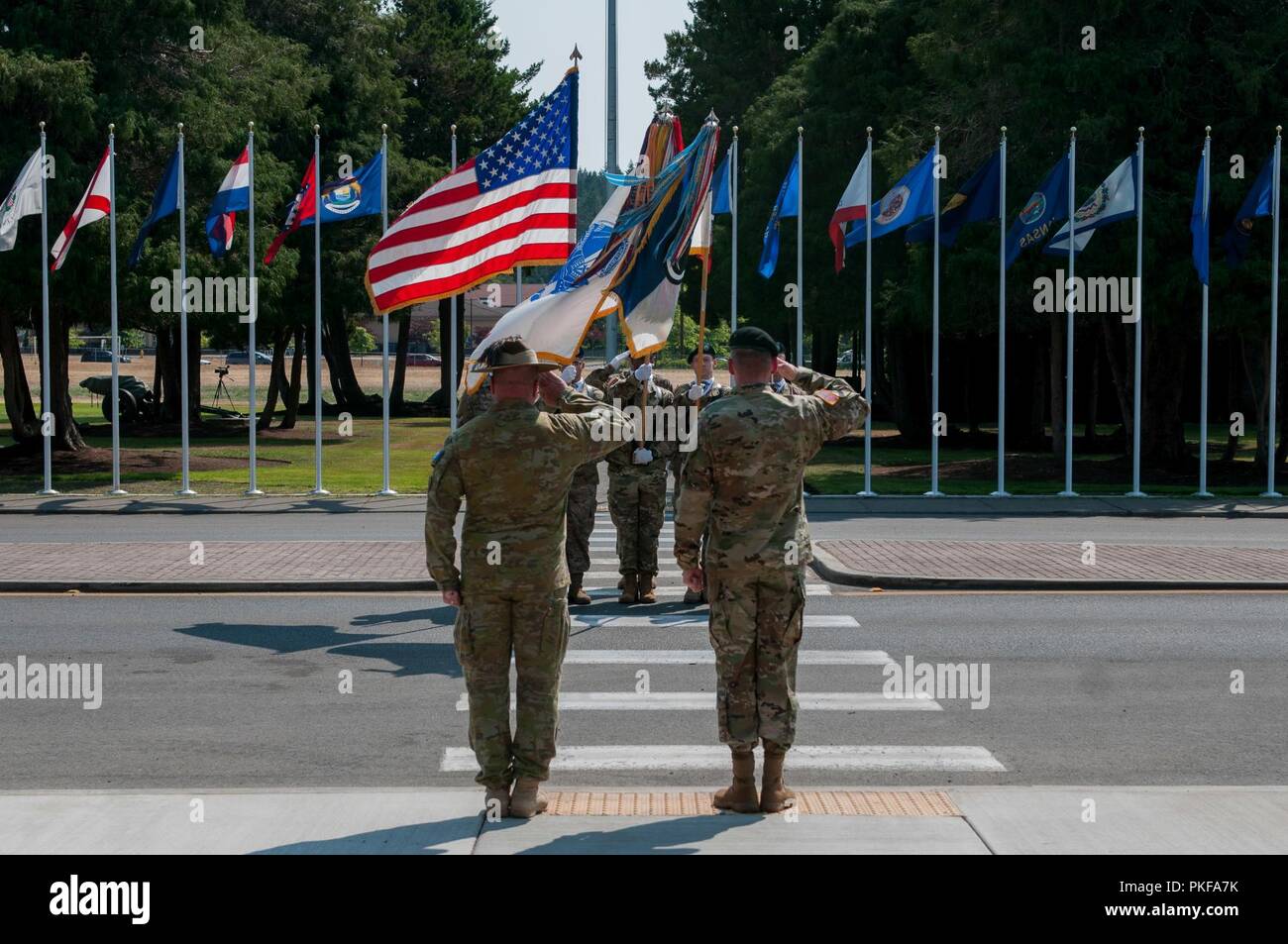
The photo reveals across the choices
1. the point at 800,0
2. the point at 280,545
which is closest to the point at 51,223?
the point at 280,545

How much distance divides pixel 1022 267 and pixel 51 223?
1697 centimetres

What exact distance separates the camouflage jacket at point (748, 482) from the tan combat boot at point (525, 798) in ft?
3.98

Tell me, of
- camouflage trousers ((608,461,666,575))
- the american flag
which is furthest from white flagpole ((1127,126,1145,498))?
camouflage trousers ((608,461,666,575))

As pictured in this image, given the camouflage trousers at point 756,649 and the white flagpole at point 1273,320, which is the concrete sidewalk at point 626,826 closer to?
the camouflage trousers at point 756,649

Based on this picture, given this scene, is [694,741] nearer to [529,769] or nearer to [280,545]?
[529,769]

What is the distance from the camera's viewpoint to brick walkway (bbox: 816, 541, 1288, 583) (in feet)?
49.0

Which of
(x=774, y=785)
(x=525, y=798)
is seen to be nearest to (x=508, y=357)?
(x=525, y=798)

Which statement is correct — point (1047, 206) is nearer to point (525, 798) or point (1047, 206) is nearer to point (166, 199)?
point (166, 199)

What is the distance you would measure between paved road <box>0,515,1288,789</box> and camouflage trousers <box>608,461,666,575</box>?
0.48 m

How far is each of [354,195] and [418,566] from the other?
969cm

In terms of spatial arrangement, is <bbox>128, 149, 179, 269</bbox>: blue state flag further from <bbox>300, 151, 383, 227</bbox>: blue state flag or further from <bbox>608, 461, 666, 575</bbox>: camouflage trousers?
<bbox>608, 461, 666, 575</bbox>: camouflage trousers

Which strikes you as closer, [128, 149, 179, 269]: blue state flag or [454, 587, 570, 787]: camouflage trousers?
[454, 587, 570, 787]: camouflage trousers

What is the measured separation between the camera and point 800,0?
50625 millimetres

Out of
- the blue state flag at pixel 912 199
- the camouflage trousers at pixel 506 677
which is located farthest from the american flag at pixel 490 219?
the camouflage trousers at pixel 506 677
